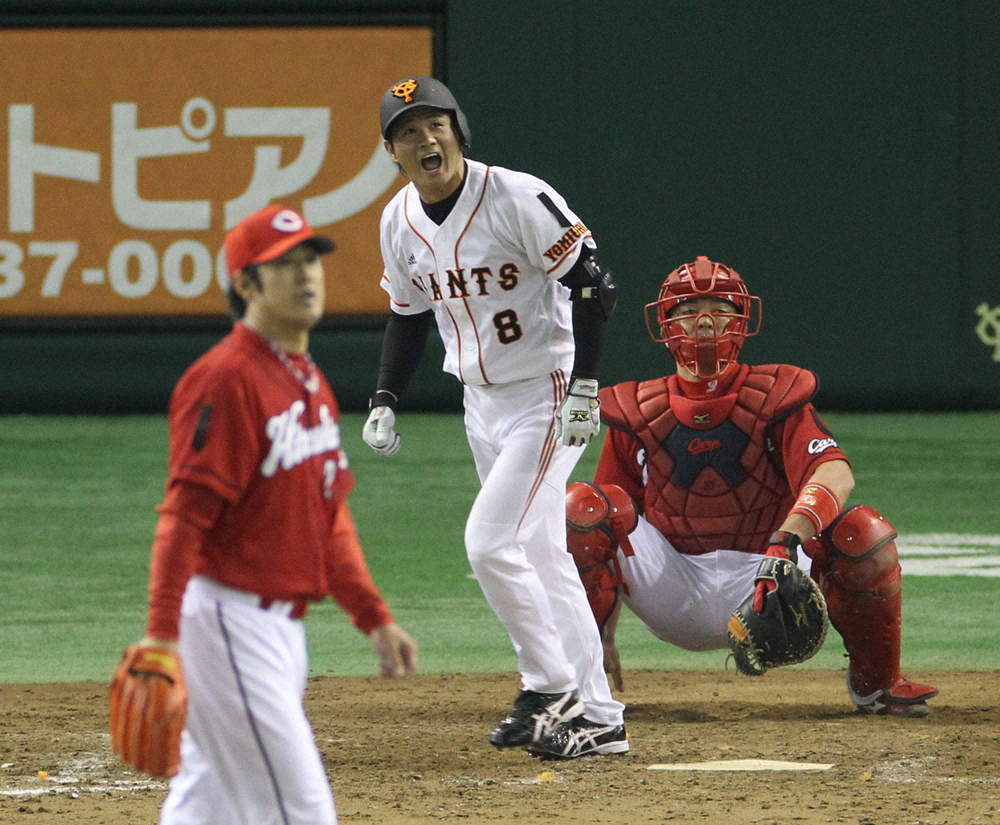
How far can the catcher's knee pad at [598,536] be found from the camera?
215 inches

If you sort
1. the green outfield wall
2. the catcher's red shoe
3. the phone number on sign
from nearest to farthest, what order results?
1. the catcher's red shoe
2. the green outfield wall
3. the phone number on sign

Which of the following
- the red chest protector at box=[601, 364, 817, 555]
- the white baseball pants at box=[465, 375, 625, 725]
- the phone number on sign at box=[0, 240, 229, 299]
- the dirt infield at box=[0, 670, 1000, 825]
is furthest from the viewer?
the phone number on sign at box=[0, 240, 229, 299]

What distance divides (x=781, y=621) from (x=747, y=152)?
8.98 m

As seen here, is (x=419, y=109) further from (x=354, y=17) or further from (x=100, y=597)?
(x=354, y=17)

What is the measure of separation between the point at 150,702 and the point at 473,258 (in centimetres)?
240

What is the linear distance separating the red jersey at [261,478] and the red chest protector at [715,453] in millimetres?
2483

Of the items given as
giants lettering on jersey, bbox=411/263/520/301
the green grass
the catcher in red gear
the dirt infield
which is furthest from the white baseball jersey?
the green grass

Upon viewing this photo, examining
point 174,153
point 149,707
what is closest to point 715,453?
point 149,707

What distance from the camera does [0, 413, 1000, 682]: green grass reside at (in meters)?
6.72

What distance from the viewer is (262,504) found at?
311 cm

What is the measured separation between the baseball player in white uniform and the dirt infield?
0.70 feet

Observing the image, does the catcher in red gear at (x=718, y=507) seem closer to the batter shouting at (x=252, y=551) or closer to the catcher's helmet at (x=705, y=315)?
the catcher's helmet at (x=705, y=315)

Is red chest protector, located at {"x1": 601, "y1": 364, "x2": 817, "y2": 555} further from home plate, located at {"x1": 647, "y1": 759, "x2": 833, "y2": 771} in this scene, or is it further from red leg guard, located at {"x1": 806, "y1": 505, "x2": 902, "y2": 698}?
home plate, located at {"x1": 647, "y1": 759, "x2": 833, "y2": 771}

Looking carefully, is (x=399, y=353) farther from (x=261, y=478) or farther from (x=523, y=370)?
(x=261, y=478)
